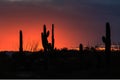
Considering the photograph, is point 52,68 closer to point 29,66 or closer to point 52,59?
point 29,66

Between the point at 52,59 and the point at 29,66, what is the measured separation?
383 cm

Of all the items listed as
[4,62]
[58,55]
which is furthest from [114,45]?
[4,62]

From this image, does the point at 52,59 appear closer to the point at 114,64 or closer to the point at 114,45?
the point at 114,64

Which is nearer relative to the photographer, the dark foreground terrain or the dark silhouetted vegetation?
the dark silhouetted vegetation

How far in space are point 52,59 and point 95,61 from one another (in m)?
3.94

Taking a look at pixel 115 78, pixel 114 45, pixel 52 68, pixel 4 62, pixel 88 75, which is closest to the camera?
pixel 115 78

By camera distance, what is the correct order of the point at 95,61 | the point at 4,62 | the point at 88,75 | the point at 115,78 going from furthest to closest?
the point at 4,62 → the point at 95,61 → the point at 88,75 → the point at 115,78

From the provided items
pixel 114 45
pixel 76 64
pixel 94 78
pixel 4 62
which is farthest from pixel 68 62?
pixel 114 45

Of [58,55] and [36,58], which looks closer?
[36,58]

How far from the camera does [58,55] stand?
3797 centimetres

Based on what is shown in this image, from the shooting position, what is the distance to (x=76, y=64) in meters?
32.6

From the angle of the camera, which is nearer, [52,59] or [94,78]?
[94,78]

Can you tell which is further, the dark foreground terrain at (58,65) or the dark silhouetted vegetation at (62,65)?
the dark foreground terrain at (58,65)

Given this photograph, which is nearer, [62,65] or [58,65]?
[62,65]
